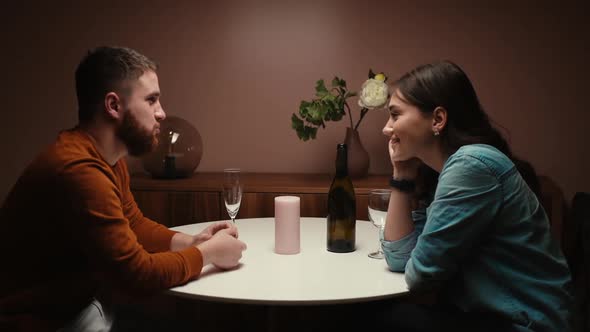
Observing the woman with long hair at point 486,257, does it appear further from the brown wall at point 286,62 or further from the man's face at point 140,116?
the brown wall at point 286,62

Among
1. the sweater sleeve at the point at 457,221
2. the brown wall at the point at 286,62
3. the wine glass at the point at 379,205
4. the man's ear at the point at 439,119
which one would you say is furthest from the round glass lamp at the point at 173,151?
the sweater sleeve at the point at 457,221

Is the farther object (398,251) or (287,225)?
(287,225)

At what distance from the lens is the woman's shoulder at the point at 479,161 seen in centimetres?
114

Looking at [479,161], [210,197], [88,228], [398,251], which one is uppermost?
[479,161]

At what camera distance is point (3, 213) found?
1.20 m

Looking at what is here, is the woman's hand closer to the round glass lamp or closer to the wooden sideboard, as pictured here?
the wooden sideboard

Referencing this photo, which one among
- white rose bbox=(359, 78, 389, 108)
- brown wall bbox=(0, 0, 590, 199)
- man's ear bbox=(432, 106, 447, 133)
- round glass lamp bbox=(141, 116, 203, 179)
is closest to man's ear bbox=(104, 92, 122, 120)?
man's ear bbox=(432, 106, 447, 133)

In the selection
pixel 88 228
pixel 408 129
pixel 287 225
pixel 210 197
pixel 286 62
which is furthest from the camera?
pixel 286 62

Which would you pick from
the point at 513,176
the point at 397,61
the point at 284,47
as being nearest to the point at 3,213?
the point at 513,176

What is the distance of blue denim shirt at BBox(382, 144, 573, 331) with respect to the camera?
3.70ft

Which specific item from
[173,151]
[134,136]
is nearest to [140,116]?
[134,136]

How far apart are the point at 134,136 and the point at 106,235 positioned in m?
0.33

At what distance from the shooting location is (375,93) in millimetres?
2053

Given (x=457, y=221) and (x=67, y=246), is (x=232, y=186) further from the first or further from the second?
(x=457, y=221)
